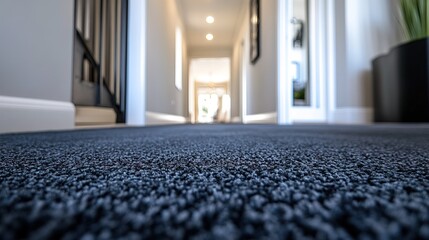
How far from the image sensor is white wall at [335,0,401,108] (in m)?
2.66

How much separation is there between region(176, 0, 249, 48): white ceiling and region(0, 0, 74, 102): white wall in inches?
141

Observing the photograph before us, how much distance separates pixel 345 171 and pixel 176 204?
19cm

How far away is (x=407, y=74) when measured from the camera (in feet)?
7.20

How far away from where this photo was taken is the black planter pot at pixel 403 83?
207 cm

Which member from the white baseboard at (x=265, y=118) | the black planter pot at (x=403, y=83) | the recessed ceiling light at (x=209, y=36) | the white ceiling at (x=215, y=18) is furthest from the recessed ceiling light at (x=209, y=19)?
the black planter pot at (x=403, y=83)

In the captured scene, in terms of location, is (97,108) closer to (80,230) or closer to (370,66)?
(80,230)

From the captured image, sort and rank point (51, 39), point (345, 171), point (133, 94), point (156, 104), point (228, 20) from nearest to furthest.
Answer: point (345, 171) < point (51, 39) < point (133, 94) < point (156, 104) < point (228, 20)

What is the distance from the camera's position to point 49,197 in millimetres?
174

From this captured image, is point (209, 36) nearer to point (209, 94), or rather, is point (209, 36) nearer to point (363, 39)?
point (363, 39)

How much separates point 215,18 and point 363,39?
317 centimetres

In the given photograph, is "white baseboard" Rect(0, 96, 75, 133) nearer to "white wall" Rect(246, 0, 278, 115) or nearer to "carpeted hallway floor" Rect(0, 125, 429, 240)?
"carpeted hallway floor" Rect(0, 125, 429, 240)

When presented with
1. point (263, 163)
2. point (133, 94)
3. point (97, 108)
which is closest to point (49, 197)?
point (263, 163)

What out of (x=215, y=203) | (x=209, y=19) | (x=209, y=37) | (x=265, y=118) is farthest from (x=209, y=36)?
(x=215, y=203)

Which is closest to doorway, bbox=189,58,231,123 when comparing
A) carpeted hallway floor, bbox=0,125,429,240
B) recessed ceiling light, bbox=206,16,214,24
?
recessed ceiling light, bbox=206,16,214,24
